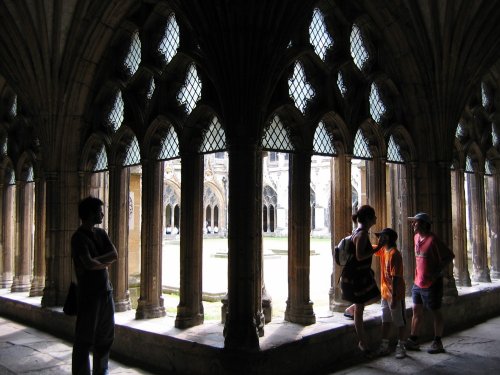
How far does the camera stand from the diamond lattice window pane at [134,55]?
217 inches

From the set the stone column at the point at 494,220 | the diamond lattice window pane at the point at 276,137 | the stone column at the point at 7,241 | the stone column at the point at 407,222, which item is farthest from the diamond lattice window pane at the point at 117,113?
the stone column at the point at 494,220

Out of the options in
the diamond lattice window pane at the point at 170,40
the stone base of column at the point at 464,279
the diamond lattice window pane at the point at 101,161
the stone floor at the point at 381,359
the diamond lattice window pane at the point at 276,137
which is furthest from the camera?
the stone base of column at the point at 464,279

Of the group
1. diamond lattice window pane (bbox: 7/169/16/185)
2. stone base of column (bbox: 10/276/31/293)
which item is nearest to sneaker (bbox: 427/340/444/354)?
stone base of column (bbox: 10/276/31/293)

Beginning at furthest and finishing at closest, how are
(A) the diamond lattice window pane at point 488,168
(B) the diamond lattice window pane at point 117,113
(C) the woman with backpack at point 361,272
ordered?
1. (A) the diamond lattice window pane at point 488,168
2. (B) the diamond lattice window pane at point 117,113
3. (C) the woman with backpack at point 361,272

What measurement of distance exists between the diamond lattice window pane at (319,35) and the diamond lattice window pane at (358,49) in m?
0.42

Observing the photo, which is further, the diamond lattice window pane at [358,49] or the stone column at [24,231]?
the stone column at [24,231]

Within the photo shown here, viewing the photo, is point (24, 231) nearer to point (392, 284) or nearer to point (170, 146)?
point (170, 146)

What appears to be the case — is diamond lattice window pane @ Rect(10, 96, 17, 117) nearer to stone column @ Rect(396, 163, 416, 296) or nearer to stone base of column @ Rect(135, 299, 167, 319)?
stone base of column @ Rect(135, 299, 167, 319)

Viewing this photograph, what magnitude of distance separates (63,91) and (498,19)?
501cm

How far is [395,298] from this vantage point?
415 cm

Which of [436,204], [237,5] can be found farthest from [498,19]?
[237,5]

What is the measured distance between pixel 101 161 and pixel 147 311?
2013mm

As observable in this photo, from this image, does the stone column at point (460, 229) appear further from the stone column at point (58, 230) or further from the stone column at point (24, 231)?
the stone column at point (24, 231)

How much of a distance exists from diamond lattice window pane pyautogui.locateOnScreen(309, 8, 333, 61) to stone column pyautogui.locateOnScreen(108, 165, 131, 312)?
2568 millimetres
